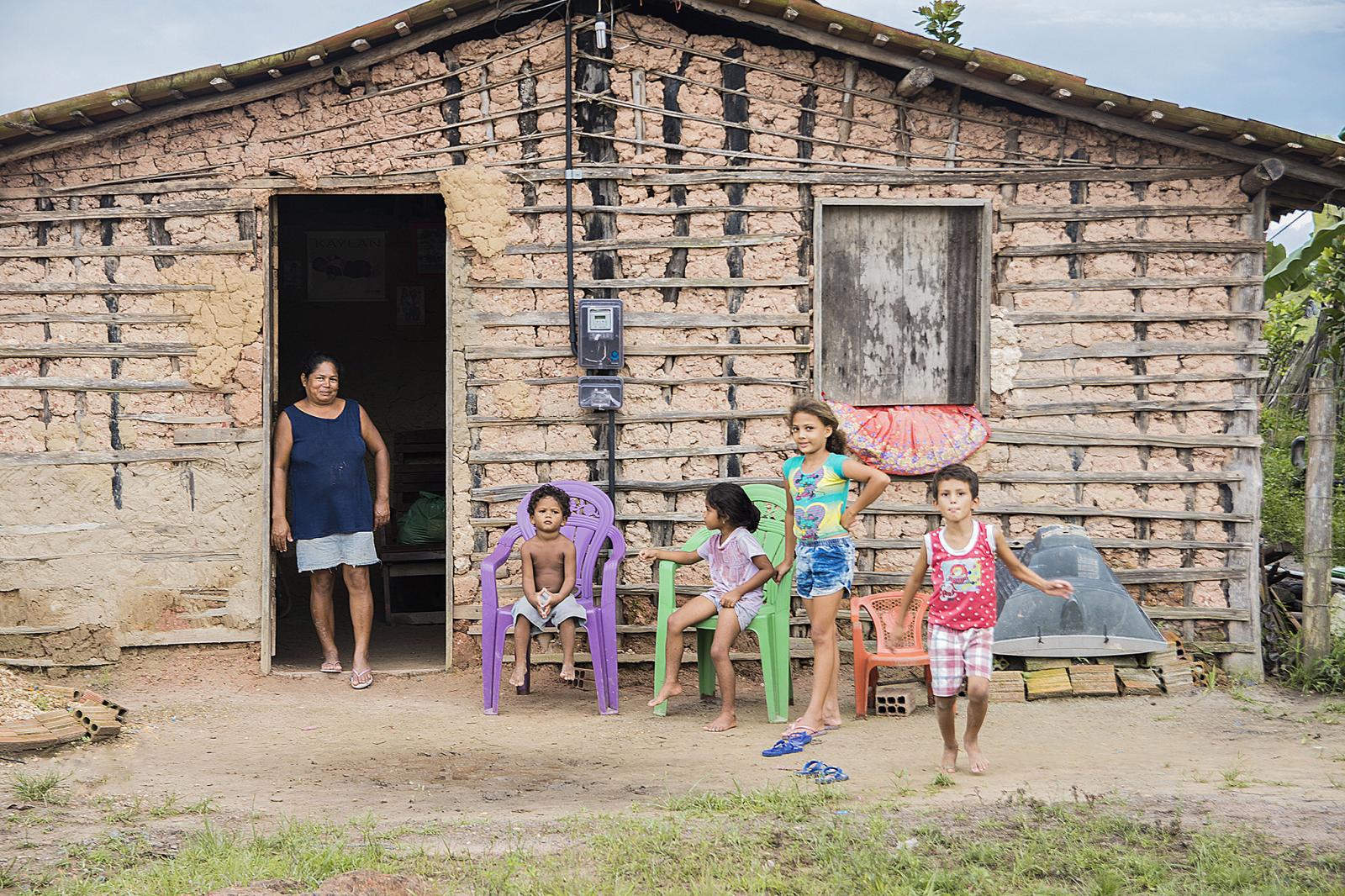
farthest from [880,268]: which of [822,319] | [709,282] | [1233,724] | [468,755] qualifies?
[468,755]

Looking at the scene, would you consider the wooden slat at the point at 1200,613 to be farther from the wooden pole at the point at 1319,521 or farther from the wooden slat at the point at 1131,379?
the wooden slat at the point at 1131,379

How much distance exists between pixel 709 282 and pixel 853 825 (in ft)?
12.2

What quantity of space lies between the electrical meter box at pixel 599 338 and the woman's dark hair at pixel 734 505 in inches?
46.2

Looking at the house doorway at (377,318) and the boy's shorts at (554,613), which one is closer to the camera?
the boy's shorts at (554,613)

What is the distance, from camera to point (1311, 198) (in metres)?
7.48

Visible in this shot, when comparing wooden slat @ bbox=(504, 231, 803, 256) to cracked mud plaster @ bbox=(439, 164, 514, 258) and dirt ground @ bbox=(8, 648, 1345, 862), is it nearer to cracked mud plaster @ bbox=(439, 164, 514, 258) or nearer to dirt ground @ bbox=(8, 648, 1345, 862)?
cracked mud plaster @ bbox=(439, 164, 514, 258)

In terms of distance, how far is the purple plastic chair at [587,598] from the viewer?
21.6ft

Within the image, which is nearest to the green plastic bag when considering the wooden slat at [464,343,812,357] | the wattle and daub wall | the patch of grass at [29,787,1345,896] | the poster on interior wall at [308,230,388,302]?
the poster on interior wall at [308,230,388,302]

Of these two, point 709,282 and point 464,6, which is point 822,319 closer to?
point 709,282

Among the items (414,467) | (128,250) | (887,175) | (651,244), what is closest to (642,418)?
(651,244)

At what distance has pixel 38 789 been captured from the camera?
16.1 feet

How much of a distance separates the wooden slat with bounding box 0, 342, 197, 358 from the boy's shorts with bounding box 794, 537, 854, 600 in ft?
12.6

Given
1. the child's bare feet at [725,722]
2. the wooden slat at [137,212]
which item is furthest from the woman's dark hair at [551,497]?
the wooden slat at [137,212]

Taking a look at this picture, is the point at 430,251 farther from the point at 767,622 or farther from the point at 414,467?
the point at 767,622
